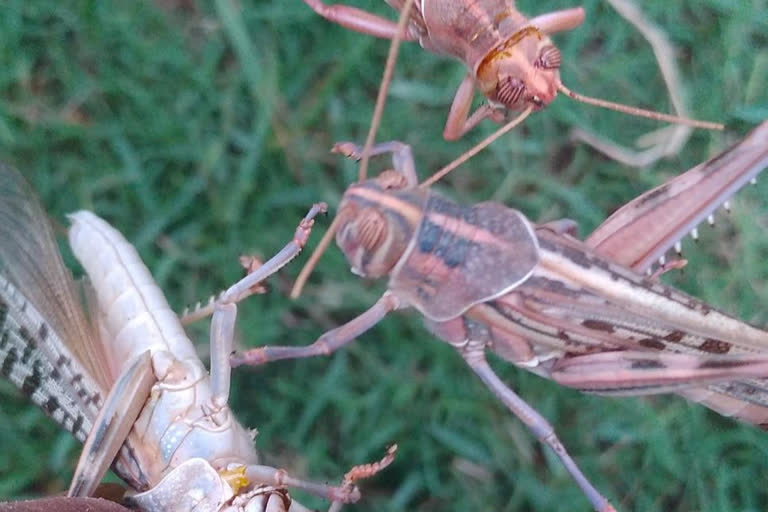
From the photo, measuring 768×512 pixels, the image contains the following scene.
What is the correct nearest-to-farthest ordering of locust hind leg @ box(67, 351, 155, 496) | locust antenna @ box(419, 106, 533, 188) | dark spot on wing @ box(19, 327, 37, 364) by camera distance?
locust hind leg @ box(67, 351, 155, 496), dark spot on wing @ box(19, 327, 37, 364), locust antenna @ box(419, 106, 533, 188)

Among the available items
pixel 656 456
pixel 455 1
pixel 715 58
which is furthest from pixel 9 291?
pixel 715 58

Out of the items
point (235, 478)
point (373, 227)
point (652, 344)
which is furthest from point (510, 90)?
point (235, 478)

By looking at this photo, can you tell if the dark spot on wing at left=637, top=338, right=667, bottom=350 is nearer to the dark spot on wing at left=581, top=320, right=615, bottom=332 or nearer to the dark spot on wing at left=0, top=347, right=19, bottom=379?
the dark spot on wing at left=581, top=320, right=615, bottom=332

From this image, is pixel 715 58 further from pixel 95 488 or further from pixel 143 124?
pixel 95 488

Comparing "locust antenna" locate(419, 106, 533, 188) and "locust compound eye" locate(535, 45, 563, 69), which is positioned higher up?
"locust compound eye" locate(535, 45, 563, 69)

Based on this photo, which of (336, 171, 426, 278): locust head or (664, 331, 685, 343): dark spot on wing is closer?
(336, 171, 426, 278): locust head

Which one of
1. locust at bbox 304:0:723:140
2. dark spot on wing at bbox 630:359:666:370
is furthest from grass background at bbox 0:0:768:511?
dark spot on wing at bbox 630:359:666:370

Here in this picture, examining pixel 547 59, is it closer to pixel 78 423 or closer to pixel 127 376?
pixel 127 376
